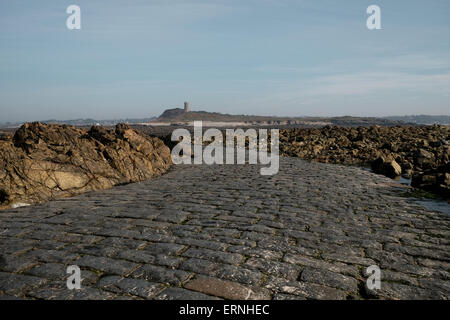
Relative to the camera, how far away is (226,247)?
4.40 meters

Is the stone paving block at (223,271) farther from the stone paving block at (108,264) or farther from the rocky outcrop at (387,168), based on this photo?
the rocky outcrop at (387,168)

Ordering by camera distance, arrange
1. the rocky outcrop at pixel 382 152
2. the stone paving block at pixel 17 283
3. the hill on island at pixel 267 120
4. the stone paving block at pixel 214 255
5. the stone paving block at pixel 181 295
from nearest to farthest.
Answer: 1. the stone paving block at pixel 181 295
2. the stone paving block at pixel 17 283
3. the stone paving block at pixel 214 255
4. the rocky outcrop at pixel 382 152
5. the hill on island at pixel 267 120

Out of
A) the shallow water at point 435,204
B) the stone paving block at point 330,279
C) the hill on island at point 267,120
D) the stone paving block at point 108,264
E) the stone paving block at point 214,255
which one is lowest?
the shallow water at point 435,204

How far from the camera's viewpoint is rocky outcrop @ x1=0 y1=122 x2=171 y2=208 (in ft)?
24.6

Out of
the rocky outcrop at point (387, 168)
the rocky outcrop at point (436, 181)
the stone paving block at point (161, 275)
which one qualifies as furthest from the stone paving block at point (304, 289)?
the rocky outcrop at point (387, 168)

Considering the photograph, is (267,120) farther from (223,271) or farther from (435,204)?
(223,271)

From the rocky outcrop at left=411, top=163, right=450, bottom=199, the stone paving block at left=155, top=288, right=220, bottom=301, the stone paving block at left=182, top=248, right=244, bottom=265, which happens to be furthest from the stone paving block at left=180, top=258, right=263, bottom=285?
the rocky outcrop at left=411, top=163, right=450, bottom=199

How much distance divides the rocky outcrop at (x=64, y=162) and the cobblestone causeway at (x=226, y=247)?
2.42ft

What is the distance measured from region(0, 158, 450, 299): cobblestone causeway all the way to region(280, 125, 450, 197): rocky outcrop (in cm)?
304

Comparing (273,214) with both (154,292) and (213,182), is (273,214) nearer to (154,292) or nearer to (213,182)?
(154,292)

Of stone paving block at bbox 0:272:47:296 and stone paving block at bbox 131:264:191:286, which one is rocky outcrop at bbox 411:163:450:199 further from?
stone paving block at bbox 0:272:47:296

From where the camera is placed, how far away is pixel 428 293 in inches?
133

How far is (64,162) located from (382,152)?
14007mm

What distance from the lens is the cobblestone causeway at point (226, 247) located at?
3342 millimetres
